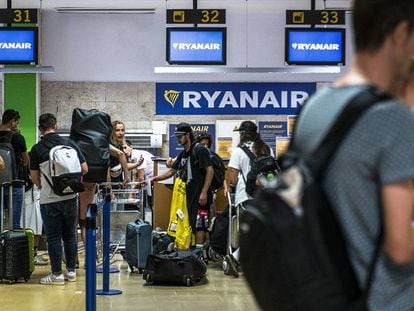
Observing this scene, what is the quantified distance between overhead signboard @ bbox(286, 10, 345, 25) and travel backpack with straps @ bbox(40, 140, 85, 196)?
16.4 feet

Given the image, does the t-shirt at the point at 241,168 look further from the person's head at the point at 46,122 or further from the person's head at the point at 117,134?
the person's head at the point at 117,134

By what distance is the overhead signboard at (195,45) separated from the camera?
11.8m

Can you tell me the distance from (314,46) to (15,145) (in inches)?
189

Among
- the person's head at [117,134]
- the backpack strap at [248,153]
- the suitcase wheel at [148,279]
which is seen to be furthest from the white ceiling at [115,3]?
the suitcase wheel at [148,279]

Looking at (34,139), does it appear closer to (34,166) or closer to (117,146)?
(117,146)

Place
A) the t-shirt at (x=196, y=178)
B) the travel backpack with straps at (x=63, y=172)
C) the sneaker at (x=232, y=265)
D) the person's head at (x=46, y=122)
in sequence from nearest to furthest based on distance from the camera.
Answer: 1. the travel backpack with straps at (x=63, y=172)
2. the person's head at (x=46, y=122)
3. the sneaker at (x=232, y=265)
4. the t-shirt at (x=196, y=178)

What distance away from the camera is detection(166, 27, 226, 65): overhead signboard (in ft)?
38.5

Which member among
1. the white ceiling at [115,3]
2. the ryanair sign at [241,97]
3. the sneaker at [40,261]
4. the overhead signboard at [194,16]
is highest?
the white ceiling at [115,3]

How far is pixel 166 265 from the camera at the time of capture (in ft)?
26.8

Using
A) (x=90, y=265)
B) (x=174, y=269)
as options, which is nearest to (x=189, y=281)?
(x=174, y=269)

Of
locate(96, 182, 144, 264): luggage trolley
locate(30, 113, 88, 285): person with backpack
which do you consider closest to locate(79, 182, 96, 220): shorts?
locate(96, 182, 144, 264): luggage trolley

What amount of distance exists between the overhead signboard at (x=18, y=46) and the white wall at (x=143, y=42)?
8.02 feet

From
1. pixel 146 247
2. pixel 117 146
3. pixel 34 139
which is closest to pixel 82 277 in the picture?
pixel 146 247

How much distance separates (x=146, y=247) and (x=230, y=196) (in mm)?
1136
